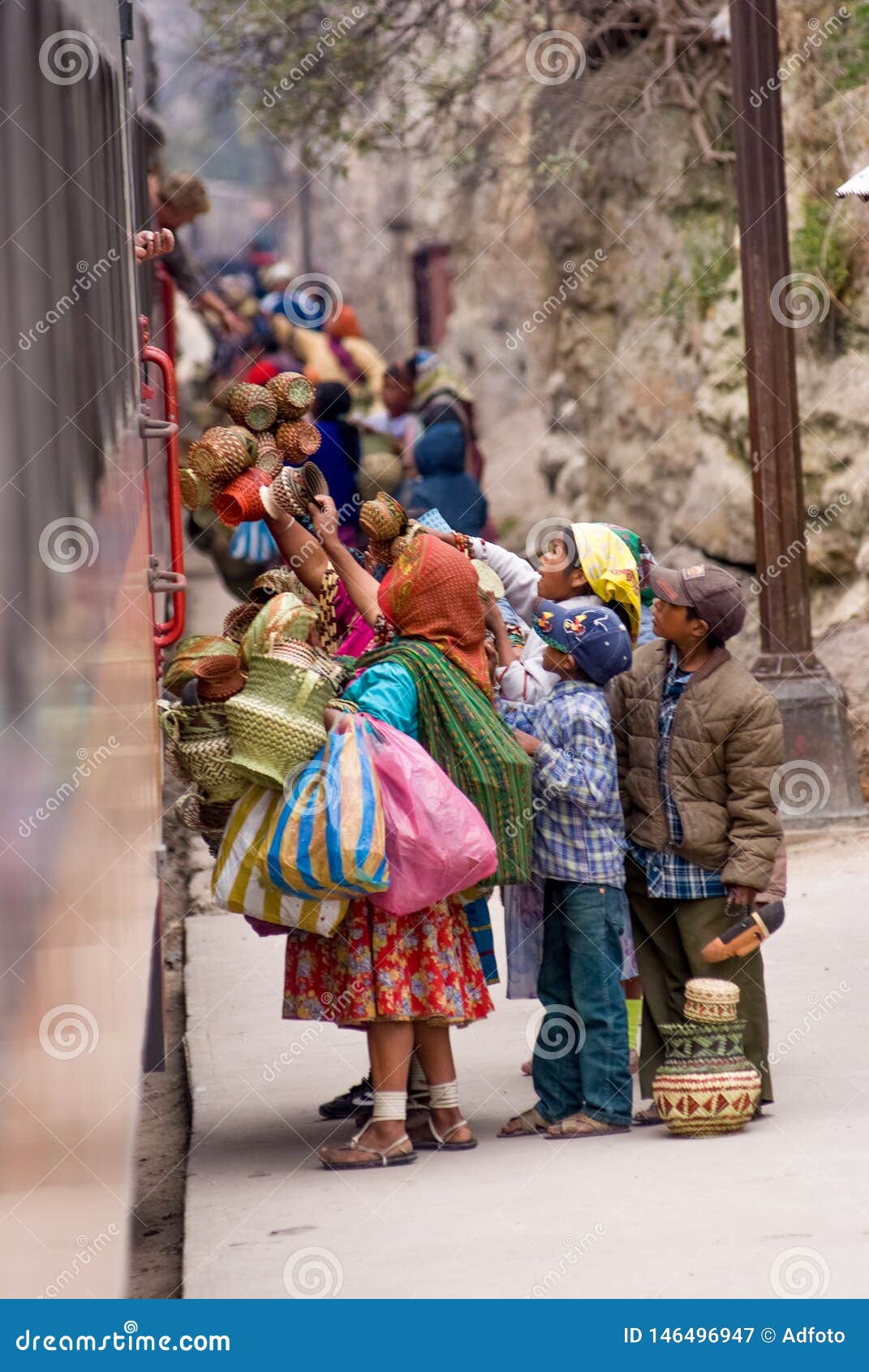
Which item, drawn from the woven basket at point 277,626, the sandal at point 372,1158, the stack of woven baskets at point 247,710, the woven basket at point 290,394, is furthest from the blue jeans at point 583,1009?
the woven basket at point 290,394

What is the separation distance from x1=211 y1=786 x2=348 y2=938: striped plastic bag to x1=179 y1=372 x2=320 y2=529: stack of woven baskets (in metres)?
0.81

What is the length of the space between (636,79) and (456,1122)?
10328mm

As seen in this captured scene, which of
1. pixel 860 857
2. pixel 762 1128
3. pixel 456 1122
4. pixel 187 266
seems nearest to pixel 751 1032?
pixel 762 1128

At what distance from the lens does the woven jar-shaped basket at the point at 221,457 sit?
4.52 m

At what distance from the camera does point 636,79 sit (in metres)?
13.2

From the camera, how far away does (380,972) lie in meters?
4.19

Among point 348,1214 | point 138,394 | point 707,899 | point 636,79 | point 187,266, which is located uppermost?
point 636,79

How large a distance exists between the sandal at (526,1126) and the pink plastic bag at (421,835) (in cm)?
83

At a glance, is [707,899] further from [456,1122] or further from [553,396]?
[553,396]
